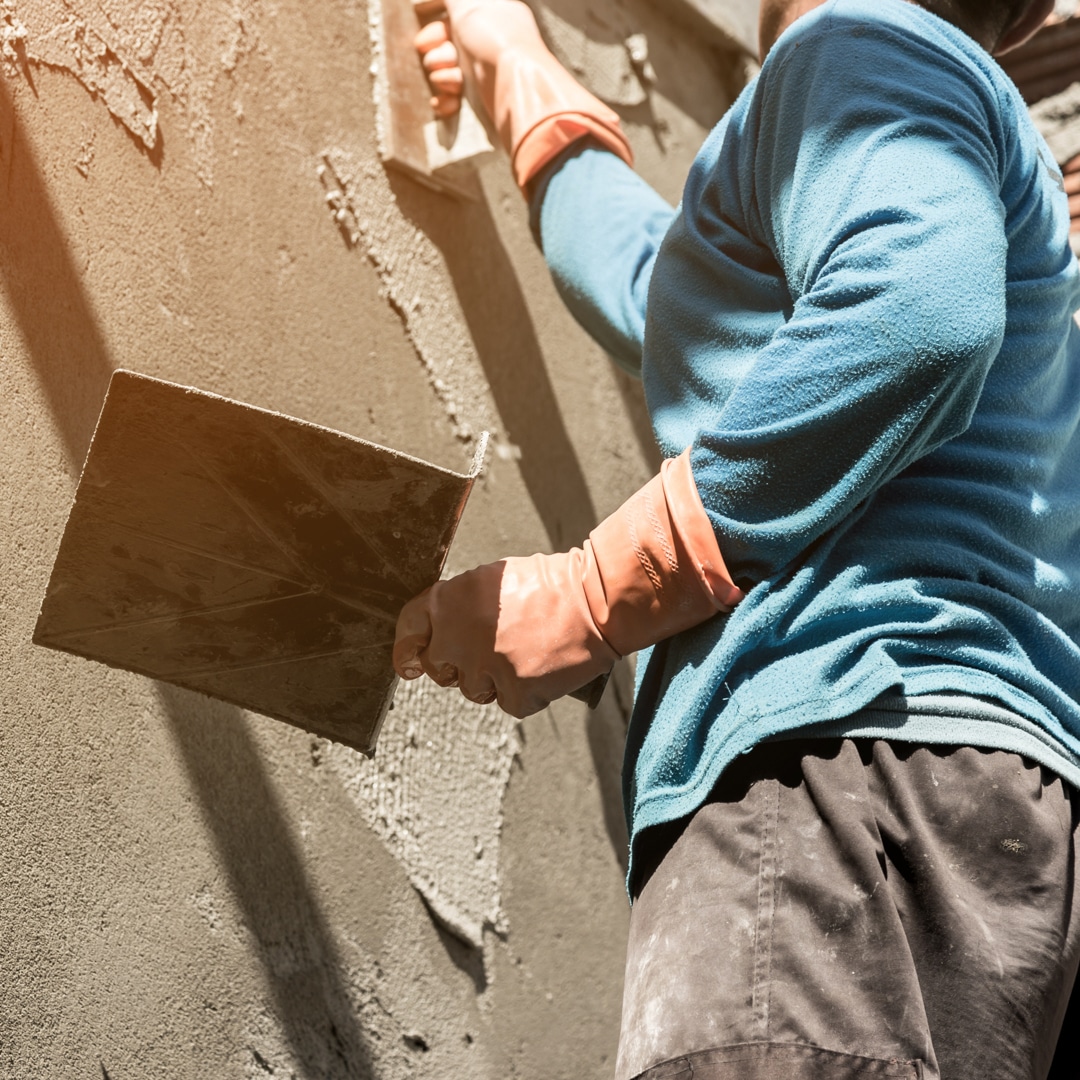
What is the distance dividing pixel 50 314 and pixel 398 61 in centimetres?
99

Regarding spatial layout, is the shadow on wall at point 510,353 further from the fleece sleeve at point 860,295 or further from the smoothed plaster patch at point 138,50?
the fleece sleeve at point 860,295

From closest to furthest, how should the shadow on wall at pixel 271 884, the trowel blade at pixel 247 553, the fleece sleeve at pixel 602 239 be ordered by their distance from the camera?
the trowel blade at pixel 247 553, the shadow on wall at pixel 271 884, the fleece sleeve at pixel 602 239

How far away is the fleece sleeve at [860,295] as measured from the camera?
42.0 inches

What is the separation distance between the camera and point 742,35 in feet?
11.1

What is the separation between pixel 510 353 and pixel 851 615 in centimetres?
137

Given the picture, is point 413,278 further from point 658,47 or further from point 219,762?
point 658,47

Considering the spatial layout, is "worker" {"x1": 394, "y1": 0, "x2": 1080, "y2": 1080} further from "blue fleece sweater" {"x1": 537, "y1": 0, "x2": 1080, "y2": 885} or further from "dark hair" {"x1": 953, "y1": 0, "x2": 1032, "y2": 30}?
"dark hair" {"x1": 953, "y1": 0, "x2": 1032, "y2": 30}

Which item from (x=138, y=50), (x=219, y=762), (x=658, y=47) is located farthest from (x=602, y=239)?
(x=658, y=47)

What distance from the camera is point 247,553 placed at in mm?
1235

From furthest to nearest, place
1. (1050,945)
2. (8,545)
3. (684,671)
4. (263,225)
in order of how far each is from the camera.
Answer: (263,225) < (8,545) < (684,671) < (1050,945)

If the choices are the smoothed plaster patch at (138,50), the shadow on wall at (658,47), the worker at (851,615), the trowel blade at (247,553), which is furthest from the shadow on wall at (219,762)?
the shadow on wall at (658,47)

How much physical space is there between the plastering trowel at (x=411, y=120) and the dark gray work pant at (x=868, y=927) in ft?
4.62

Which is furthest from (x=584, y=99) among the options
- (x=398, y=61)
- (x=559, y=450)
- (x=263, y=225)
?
(x=559, y=450)

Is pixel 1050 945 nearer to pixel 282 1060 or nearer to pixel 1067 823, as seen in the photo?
pixel 1067 823
